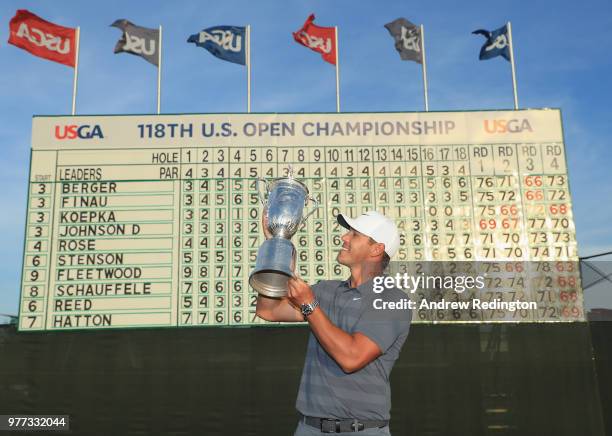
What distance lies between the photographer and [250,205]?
360 inches

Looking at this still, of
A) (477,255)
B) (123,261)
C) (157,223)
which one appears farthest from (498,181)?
(123,261)

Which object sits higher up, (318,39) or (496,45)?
(318,39)

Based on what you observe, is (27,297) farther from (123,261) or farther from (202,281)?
(202,281)

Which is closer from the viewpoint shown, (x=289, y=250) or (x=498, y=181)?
(x=289, y=250)

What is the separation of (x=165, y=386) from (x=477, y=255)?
5.64 metres

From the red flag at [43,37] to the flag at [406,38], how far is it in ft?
21.1

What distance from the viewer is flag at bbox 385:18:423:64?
10.7 metres

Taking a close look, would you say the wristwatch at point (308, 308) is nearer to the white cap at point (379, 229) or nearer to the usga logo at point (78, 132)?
the white cap at point (379, 229)

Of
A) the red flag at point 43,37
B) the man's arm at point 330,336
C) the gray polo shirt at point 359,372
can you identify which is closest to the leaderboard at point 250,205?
the red flag at point 43,37

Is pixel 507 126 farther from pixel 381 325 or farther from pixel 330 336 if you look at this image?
pixel 330 336

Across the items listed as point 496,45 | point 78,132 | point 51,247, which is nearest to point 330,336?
point 51,247

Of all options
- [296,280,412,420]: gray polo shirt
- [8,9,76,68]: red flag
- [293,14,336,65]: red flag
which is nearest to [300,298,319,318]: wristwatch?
[296,280,412,420]: gray polo shirt

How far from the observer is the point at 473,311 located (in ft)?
29.0

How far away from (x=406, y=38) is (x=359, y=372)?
8977 mm
